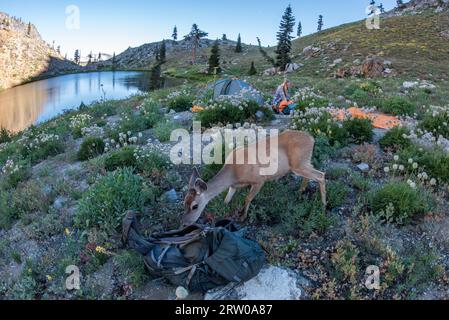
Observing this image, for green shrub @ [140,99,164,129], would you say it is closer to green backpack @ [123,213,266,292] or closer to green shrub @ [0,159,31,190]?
green shrub @ [0,159,31,190]

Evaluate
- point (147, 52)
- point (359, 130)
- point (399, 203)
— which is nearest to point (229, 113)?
point (359, 130)

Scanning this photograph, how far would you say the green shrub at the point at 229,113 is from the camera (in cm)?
1161

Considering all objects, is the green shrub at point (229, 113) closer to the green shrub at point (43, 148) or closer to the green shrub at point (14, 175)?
the green shrub at point (43, 148)

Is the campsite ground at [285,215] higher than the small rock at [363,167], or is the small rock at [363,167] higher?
the small rock at [363,167]

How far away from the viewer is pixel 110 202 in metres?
6.26

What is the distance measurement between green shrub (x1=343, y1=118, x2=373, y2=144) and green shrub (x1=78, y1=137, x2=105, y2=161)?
7.07 metres

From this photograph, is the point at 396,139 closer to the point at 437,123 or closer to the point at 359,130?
the point at 359,130

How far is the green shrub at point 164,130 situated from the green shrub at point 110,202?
157 inches

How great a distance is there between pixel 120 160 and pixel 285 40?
186ft

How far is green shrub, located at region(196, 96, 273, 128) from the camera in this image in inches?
457

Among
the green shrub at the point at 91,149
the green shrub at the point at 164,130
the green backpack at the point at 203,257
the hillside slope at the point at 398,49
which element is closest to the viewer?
the green backpack at the point at 203,257

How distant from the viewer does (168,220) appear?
6305mm

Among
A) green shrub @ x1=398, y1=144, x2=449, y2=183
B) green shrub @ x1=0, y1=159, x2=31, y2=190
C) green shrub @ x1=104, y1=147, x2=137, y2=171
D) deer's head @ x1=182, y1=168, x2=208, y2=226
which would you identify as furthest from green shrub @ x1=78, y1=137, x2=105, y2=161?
green shrub @ x1=398, y1=144, x2=449, y2=183

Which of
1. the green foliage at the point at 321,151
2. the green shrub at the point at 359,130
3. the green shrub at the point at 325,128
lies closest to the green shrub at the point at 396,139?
the green shrub at the point at 359,130
